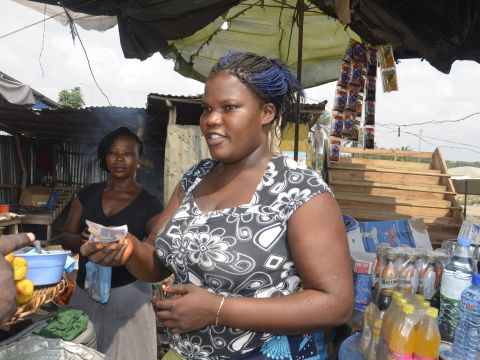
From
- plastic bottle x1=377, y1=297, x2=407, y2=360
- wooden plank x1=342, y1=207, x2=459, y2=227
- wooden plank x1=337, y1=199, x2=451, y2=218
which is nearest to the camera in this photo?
plastic bottle x1=377, y1=297, x2=407, y2=360

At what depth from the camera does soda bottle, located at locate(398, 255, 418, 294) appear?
2059 millimetres

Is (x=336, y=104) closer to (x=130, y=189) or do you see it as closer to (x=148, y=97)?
(x=130, y=189)

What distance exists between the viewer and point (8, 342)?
2.08 m

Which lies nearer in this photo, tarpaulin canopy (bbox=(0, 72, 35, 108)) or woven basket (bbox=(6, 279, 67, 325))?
woven basket (bbox=(6, 279, 67, 325))

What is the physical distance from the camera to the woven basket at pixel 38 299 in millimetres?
1515

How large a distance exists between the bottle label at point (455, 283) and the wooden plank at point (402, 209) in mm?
4090

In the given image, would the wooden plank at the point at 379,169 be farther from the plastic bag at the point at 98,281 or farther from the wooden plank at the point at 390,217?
the plastic bag at the point at 98,281

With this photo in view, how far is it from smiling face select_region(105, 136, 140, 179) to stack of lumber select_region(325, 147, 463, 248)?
377 cm

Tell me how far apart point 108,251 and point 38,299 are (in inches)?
16.4

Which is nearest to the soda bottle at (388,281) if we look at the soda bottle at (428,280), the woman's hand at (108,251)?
the soda bottle at (428,280)

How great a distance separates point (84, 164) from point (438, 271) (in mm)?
10549

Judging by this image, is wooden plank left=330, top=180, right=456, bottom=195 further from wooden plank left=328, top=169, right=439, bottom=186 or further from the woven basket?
the woven basket

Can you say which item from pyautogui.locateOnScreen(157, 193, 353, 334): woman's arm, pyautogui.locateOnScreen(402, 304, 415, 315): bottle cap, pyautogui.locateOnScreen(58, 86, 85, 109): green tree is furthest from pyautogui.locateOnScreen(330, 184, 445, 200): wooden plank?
pyautogui.locateOnScreen(58, 86, 85, 109): green tree

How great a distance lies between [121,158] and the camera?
9.59 feet
